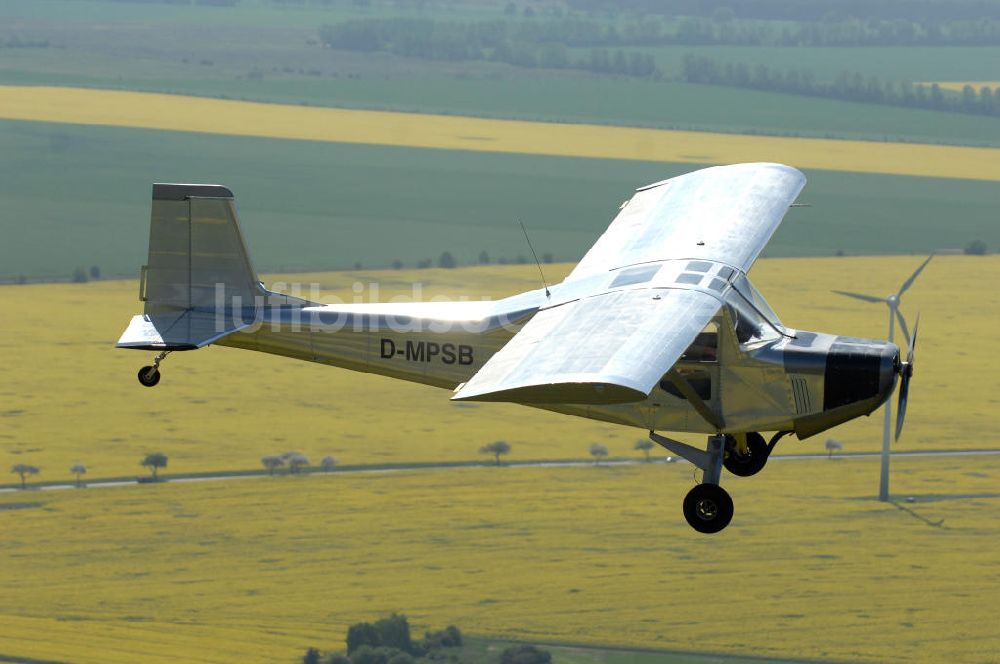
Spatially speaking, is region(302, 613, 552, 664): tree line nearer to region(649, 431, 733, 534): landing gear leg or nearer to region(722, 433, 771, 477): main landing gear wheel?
region(722, 433, 771, 477): main landing gear wheel

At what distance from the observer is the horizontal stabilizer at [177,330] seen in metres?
32.3

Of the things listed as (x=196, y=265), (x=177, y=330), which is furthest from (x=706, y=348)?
(x=196, y=265)

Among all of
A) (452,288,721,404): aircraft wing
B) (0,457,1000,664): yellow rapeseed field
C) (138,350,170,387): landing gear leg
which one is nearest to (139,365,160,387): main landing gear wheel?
(138,350,170,387): landing gear leg

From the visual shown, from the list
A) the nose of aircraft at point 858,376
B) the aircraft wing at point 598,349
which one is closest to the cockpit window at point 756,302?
the aircraft wing at point 598,349

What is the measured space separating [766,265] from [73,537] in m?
67.0

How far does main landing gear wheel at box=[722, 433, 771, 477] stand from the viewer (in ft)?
101

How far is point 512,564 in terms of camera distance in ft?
293

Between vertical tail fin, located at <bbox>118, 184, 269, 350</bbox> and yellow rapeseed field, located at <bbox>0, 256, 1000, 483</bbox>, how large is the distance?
7125cm

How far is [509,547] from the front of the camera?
9150 cm

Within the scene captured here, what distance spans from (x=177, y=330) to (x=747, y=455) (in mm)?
9914

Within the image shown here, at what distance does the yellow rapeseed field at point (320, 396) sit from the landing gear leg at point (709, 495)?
7592 cm

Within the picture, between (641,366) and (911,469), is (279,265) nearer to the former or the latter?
(911,469)

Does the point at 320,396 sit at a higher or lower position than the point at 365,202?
lower

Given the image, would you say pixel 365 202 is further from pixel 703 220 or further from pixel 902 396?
pixel 902 396
